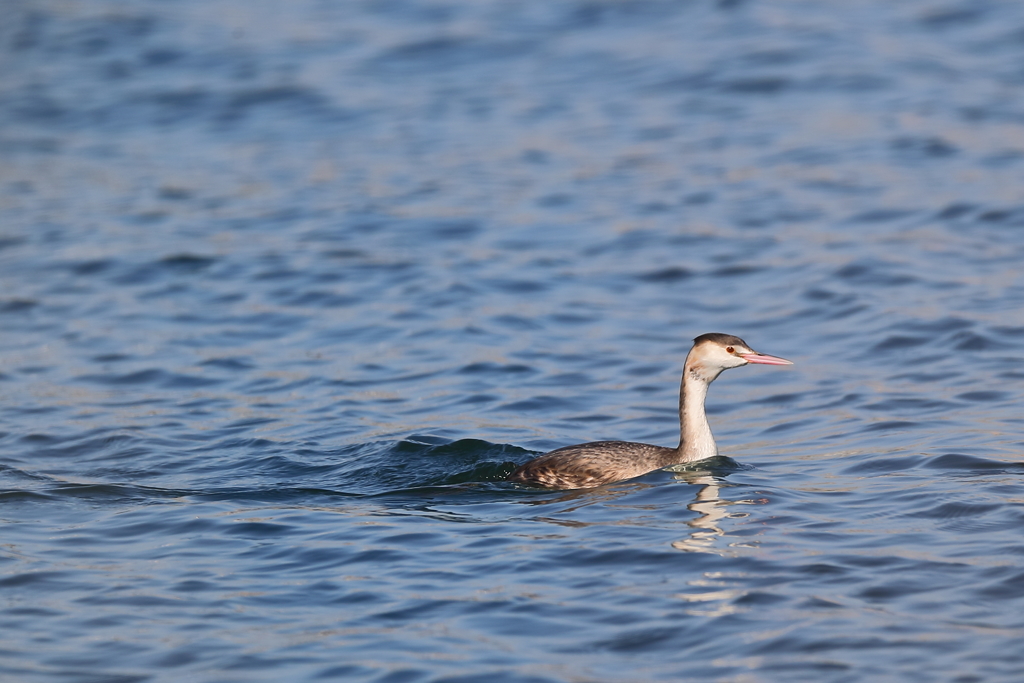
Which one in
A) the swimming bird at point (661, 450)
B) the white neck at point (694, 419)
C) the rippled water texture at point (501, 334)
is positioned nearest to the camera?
the rippled water texture at point (501, 334)

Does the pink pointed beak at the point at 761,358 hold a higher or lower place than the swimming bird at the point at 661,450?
higher

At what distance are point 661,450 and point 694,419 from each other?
0.34 m

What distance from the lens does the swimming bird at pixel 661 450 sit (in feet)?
32.4

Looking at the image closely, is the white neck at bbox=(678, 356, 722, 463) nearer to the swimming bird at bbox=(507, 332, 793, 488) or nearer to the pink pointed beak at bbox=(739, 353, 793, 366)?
the swimming bird at bbox=(507, 332, 793, 488)

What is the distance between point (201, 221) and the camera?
1864 cm

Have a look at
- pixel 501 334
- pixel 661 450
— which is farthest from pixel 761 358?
pixel 501 334

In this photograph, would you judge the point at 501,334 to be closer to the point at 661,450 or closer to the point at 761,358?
the point at 661,450

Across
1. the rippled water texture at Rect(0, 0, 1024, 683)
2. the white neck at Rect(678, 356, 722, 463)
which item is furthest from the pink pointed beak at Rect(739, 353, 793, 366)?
the rippled water texture at Rect(0, 0, 1024, 683)

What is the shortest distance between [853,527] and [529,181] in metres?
11.4

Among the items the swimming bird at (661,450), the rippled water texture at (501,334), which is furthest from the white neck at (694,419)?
the rippled water texture at (501,334)

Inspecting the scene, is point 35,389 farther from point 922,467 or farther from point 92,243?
point 922,467

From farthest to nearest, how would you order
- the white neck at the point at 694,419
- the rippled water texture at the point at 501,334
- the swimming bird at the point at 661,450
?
1. the white neck at the point at 694,419
2. the swimming bird at the point at 661,450
3. the rippled water texture at the point at 501,334

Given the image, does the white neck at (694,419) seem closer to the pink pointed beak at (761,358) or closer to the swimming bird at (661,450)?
the swimming bird at (661,450)

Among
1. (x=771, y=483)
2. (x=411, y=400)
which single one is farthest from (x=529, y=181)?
(x=771, y=483)
